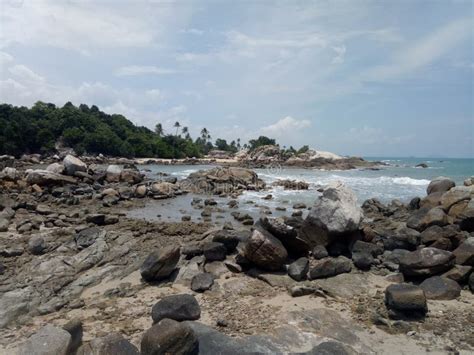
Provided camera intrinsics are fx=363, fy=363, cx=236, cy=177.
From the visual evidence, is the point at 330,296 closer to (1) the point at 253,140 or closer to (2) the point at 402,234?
(2) the point at 402,234

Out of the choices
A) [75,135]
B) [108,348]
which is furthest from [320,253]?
[75,135]

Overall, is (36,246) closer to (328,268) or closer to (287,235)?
(287,235)

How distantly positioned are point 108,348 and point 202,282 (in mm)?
2361

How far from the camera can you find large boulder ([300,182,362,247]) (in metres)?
7.80

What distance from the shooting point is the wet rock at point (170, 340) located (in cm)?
407

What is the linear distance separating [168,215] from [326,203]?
7.42 metres

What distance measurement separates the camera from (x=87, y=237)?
870 centimetres

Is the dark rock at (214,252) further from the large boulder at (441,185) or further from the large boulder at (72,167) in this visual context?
the large boulder at (72,167)

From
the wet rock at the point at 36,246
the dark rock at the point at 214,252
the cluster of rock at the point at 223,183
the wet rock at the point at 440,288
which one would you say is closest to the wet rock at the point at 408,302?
the wet rock at the point at 440,288

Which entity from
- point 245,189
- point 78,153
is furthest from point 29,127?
point 245,189

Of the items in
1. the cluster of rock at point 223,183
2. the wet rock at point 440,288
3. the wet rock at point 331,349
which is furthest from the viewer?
the cluster of rock at point 223,183

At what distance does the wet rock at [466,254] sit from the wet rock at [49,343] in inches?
260

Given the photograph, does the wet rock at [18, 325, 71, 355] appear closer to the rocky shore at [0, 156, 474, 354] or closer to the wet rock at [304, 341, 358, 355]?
the rocky shore at [0, 156, 474, 354]

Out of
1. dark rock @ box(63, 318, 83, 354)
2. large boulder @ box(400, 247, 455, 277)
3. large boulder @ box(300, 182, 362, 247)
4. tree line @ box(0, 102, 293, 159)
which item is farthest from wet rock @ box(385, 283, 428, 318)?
tree line @ box(0, 102, 293, 159)
